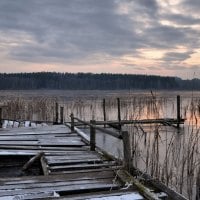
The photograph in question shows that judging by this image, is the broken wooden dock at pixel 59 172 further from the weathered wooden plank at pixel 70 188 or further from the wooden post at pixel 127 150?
the wooden post at pixel 127 150

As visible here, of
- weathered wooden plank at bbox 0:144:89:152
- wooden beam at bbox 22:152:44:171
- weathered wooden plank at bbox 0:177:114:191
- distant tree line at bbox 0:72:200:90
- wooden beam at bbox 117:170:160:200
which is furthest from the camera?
distant tree line at bbox 0:72:200:90

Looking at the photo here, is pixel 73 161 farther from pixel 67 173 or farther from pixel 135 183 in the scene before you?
pixel 135 183

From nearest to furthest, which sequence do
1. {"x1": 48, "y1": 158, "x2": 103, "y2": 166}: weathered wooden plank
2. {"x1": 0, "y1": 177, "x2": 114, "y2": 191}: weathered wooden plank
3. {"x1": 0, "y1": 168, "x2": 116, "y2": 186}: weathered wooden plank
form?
{"x1": 0, "y1": 177, "x2": 114, "y2": 191}: weathered wooden plank → {"x1": 0, "y1": 168, "x2": 116, "y2": 186}: weathered wooden plank → {"x1": 48, "y1": 158, "x2": 103, "y2": 166}: weathered wooden plank

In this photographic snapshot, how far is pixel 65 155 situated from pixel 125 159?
88.5 inches

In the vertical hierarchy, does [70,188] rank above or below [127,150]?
below

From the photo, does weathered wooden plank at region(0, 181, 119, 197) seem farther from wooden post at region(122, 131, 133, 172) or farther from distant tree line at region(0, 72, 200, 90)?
distant tree line at region(0, 72, 200, 90)

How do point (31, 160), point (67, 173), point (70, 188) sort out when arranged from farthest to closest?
1. point (31, 160)
2. point (67, 173)
3. point (70, 188)

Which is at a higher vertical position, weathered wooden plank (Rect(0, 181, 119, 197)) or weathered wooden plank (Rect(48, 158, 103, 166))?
weathered wooden plank (Rect(48, 158, 103, 166))

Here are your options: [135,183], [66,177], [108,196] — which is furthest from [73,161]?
[108,196]

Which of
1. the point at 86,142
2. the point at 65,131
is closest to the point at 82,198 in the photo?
the point at 86,142

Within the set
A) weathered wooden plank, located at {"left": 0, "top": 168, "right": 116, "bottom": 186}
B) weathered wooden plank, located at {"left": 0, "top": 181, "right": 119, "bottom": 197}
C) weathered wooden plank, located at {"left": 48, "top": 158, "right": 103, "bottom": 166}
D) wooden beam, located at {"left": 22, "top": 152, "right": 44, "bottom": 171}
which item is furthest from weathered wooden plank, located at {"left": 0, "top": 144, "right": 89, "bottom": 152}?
weathered wooden plank, located at {"left": 0, "top": 181, "right": 119, "bottom": 197}

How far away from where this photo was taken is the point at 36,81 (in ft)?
400

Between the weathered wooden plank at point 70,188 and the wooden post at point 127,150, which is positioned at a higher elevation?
the wooden post at point 127,150

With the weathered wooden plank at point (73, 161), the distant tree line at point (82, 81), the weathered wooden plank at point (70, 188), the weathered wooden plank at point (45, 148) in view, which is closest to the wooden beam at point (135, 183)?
the weathered wooden plank at point (70, 188)
